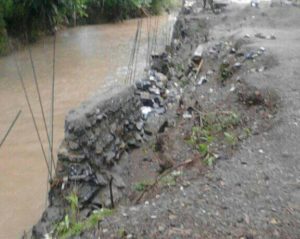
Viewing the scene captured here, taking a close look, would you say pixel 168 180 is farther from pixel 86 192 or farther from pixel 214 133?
pixel 214 133

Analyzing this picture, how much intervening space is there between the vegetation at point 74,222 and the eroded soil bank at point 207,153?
6cm

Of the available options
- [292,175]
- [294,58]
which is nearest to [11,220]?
[292,175]

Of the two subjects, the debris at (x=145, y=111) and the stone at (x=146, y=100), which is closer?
the debris at (x=145, y=111)

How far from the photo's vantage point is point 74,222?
3.95m

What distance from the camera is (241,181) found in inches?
144

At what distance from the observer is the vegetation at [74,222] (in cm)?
340

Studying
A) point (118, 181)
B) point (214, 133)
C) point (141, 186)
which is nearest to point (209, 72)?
point (214, 133)

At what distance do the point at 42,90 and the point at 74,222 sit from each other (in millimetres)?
6244

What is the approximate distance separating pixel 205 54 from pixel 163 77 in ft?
2.38

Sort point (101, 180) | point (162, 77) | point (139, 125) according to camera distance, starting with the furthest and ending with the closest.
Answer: point (162, 77), point (139, 125), point (101, 180)

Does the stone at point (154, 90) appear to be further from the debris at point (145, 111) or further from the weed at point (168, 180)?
the weed at point (168, 180)

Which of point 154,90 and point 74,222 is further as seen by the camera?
point 154,90

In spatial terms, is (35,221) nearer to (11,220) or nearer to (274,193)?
(11,220)

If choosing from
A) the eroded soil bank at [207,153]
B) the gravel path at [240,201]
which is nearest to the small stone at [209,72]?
the eroded soil bank at [207,153]
